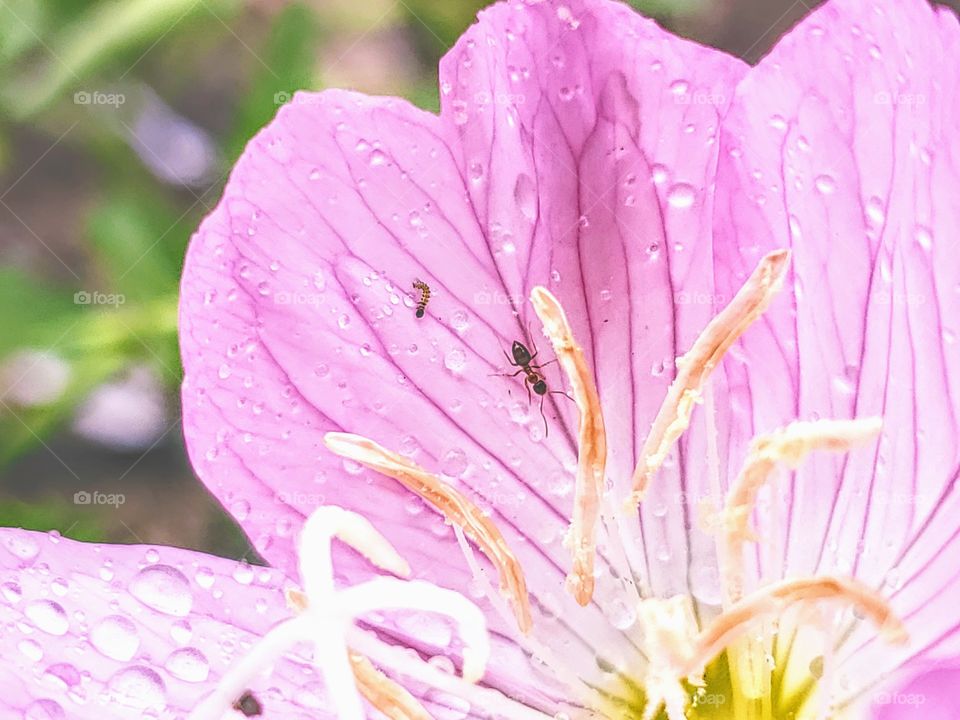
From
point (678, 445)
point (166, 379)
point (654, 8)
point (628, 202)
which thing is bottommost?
point (166, 379)

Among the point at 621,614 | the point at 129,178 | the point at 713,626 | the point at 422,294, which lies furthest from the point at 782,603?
the point at 129,178

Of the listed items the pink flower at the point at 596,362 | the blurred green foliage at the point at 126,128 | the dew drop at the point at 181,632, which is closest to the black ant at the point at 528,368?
the pink flower at the point at 596,362

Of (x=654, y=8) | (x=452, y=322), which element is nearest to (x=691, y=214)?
(x=452, y=322)

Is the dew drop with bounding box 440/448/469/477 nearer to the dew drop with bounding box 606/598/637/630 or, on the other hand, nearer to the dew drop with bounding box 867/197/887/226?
the dew drop with bounding box 606/598/637/630

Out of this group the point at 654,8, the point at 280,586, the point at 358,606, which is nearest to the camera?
the point at 358,606

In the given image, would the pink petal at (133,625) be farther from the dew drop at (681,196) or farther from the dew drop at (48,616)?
the dew drop at (681,196)

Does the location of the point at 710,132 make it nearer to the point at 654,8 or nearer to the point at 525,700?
the point at 525,700
